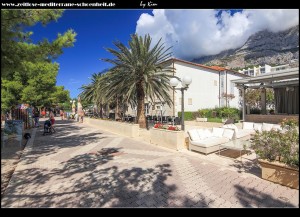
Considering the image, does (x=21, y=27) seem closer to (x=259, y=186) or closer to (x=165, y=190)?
(x=165, y=190)

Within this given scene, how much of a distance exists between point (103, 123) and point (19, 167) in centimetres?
1097

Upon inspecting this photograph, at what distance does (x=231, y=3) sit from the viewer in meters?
3.33

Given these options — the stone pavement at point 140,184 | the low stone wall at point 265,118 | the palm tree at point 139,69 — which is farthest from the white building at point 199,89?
the stone pavement at point 140,184

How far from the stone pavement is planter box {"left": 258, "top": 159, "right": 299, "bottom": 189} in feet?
0.50

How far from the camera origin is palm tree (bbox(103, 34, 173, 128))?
13.5 meters

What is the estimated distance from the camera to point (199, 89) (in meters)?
31.7

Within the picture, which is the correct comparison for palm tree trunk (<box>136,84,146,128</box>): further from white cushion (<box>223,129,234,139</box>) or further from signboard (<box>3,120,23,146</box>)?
signboard (<box>3,120,23,146</box>)

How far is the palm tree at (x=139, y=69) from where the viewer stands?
13453 mm

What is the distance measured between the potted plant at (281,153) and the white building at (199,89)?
20.5 metres

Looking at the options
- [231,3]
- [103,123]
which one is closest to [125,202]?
[231,3]

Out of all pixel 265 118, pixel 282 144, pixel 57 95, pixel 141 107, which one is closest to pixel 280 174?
pixel 282 144

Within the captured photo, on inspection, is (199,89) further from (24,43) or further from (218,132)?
(24,43)

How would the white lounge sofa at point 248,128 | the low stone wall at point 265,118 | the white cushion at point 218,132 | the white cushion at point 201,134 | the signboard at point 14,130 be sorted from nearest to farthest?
1. the white cushion at point 201,134
2. the white cushion at point 218,132
3. the white lounge sofa at point 248,128
4. the signboard at point 14,130
5. the low stone wall at point 265,118

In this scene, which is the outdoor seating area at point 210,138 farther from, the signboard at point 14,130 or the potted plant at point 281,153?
the signboard at point 14,130
